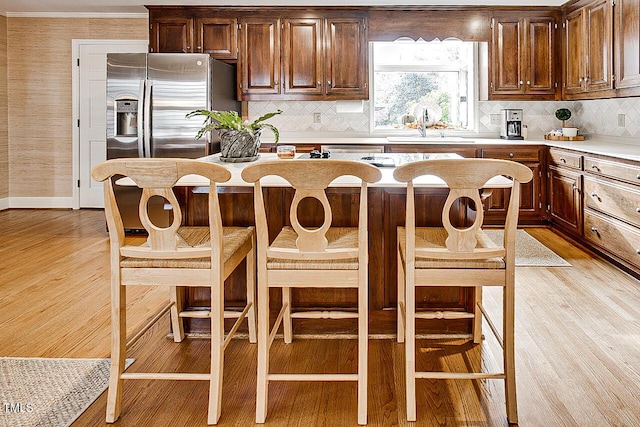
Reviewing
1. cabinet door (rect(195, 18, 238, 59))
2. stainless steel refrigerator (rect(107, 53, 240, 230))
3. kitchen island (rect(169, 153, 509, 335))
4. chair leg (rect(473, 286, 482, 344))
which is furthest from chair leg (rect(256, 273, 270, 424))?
cabinet door (rect(195, 18, 238, 59))

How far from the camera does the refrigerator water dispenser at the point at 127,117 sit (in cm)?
514

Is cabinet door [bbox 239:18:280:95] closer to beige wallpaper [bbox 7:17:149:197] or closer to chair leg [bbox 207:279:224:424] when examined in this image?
beige wallpaper [bbox 7:17:149:197]

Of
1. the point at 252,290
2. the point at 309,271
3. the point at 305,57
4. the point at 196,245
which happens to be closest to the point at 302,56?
the point at 305,57

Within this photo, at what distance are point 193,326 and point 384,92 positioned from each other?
4.11 m

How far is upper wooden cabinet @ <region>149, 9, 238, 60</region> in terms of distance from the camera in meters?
5.56

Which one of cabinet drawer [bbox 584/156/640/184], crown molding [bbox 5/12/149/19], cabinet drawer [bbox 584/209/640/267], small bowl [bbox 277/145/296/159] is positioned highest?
crown molding [bbox 5/12/149/19]

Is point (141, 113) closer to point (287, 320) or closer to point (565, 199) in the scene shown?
point (287, 320)

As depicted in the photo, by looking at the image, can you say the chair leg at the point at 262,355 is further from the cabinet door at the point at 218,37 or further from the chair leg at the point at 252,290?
the cabinet door at the point at 218,37

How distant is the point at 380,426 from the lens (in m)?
1.93

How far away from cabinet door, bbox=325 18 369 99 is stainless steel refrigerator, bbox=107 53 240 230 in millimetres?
1130

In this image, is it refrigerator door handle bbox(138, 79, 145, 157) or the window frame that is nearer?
refrigerator door handle bbox(138, 79, 145, 157)

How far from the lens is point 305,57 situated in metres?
5.62

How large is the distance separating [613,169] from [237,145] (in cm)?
265

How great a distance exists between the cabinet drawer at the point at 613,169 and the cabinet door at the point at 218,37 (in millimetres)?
3361
